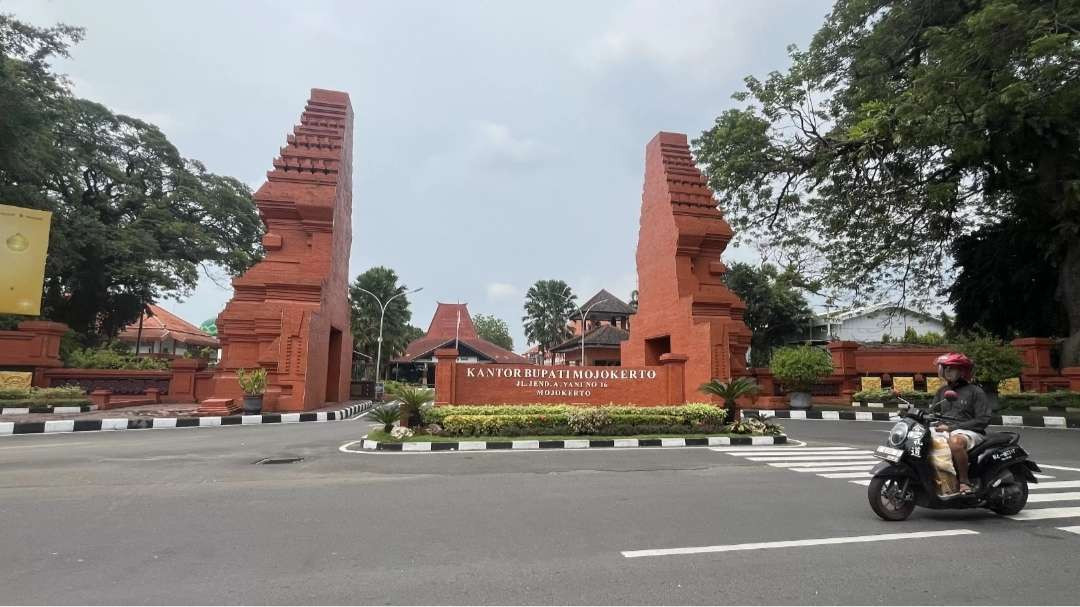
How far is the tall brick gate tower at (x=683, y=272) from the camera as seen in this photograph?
55.4ft

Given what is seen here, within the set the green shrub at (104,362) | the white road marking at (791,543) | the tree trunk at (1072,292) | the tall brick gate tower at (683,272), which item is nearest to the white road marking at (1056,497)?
the white road marking at (791,543)

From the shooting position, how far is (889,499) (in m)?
4.91

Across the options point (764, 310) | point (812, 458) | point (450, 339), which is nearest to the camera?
point (812, 458)

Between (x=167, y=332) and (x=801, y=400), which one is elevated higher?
(x=167, y=332)

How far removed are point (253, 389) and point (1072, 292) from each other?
22536mm

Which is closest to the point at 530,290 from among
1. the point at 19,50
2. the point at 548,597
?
the point at 19,50

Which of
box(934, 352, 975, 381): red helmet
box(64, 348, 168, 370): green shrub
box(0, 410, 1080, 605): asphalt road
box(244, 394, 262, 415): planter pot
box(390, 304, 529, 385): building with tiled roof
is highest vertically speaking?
box(390, 304, 529, 385): building with tiled roof

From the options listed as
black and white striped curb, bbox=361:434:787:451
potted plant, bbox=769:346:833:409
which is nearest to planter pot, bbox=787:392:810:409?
potted plant, bbox=769:346:833:409

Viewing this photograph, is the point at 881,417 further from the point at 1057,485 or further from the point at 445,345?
the point at 445,345

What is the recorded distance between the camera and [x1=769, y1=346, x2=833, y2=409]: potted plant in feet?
57.8

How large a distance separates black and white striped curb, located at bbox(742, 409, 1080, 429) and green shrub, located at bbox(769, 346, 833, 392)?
949 millimetres

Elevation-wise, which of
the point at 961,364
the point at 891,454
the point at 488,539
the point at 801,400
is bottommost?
the point at 488,539

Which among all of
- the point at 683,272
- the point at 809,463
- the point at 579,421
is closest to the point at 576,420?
the point at 579,421

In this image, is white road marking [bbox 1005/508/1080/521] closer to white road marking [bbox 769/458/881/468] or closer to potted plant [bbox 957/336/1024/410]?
white road marking [bbox 769/458/881/468]
